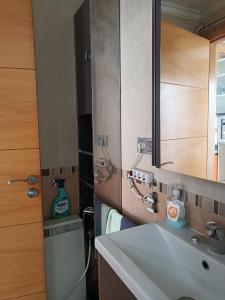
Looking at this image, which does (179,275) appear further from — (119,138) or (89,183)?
(89,183)

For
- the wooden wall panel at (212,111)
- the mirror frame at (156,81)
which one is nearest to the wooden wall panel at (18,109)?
the mirror frame at (156,81)

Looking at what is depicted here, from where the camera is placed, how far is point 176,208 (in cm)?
104

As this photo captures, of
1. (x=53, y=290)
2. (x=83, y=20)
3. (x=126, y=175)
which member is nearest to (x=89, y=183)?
(x=126, y=175)

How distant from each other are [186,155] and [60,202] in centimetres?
124

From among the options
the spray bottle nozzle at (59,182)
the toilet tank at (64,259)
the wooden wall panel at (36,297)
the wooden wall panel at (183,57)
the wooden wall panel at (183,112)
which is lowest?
the wooden wall panel at (36,297)

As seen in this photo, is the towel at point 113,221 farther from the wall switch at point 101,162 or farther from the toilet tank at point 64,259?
the toilet tank at point 64,259

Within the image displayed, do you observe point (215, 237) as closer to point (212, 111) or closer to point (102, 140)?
point (212, 111)

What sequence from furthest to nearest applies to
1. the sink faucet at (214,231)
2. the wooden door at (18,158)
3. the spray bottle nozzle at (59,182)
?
the spray bottle nozzle at (59,182), the wooden door at (18,158), the sink faucet at (214,231)

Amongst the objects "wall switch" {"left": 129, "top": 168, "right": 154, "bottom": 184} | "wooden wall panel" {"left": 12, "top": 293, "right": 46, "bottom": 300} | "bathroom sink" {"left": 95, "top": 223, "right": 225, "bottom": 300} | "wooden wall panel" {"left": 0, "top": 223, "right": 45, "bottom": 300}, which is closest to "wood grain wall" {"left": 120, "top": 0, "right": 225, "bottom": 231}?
"wall switch" {"left": 129, "top": 168, "right": 154, "bottom": 184}

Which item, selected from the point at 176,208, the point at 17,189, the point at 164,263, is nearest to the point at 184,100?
the point at 176,208

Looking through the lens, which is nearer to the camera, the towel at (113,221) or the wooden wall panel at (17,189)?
the towel at (113,221)

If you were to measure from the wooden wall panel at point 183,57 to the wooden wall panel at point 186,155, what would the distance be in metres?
0.23

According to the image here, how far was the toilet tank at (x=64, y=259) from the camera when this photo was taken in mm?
1783

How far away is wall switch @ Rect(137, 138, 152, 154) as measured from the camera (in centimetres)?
124
